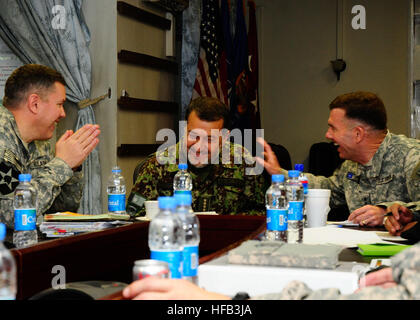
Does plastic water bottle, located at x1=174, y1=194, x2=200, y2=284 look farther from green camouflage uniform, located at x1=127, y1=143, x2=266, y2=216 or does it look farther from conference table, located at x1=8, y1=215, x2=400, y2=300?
green camouflage uniform, located at x1=127, y1=143, x2=266, y2=216

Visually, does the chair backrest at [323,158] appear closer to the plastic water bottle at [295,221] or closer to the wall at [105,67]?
the wall at [105,67]

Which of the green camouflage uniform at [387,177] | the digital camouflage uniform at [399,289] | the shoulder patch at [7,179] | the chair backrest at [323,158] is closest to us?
the digital camouflage uniform at [399,289]

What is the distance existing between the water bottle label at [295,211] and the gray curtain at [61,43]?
2283mm

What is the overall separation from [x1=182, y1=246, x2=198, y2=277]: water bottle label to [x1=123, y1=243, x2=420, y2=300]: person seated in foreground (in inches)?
9.7

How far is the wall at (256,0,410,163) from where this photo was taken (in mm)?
5859

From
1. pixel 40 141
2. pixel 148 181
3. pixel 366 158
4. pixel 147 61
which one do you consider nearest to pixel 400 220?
pixel 366 158

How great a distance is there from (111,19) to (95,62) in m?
0.33

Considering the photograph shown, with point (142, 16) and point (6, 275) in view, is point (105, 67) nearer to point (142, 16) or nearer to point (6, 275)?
point (142, 16)

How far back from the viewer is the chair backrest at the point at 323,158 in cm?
578

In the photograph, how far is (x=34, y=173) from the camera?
9.96 feet

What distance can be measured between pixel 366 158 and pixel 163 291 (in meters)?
2.32

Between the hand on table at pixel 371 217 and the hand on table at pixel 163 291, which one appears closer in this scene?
the hand on table at pixel 163 291

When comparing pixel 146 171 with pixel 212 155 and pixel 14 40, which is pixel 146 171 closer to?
pixel 212 155

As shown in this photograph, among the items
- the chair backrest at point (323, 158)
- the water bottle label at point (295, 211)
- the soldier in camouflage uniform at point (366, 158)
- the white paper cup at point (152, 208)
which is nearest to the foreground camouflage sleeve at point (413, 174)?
the soldier in camouflage uniform at point (366, 158)
